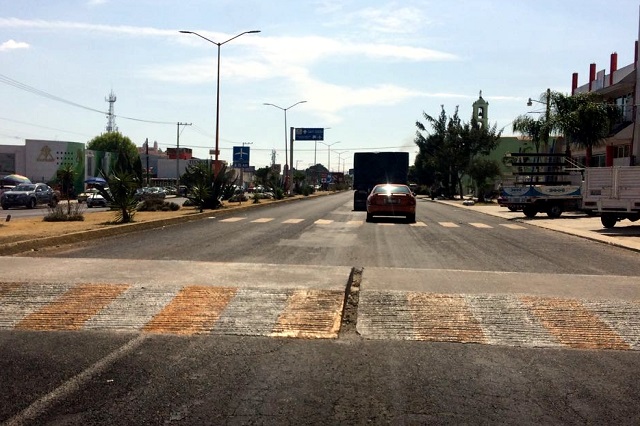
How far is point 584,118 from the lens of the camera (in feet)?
114

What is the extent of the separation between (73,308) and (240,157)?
4294 centimetres

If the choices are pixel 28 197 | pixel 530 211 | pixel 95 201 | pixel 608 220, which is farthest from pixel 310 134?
pixel 608 220

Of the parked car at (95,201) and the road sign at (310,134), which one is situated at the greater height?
the road sign at (310,134)

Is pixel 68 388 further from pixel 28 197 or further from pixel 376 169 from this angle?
pixel 28 197

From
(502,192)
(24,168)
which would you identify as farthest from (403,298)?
(24,168)

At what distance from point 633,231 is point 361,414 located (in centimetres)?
1815

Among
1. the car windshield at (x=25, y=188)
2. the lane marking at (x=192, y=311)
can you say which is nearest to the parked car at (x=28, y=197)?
the car windshield at (x=25, y=188)

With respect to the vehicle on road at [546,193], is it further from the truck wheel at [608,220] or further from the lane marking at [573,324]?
the lane marking at [573,324]

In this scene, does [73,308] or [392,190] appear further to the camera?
[392,190]

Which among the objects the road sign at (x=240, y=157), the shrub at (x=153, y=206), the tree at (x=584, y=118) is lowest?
the shrub at (x=153, y=206)

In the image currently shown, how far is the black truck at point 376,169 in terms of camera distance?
33844 mm

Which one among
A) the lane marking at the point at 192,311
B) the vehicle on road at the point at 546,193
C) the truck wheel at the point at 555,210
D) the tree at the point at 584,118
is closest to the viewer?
the lane marking at the point at 192,311

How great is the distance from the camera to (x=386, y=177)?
33.9 m

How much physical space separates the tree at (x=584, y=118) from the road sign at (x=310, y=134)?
115 ft
